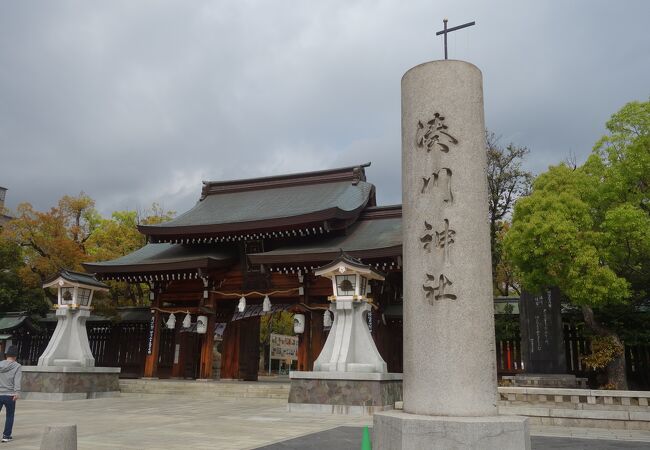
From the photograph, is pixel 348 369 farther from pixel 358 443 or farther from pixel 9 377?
pixel 9 377

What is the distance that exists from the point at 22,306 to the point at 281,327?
753 inches

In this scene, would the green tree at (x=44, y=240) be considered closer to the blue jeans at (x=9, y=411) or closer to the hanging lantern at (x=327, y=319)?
the hanging lantern at (x=327, y=319)

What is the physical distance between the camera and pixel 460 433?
14.7ft

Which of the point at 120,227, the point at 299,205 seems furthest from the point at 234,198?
the point at 120,227

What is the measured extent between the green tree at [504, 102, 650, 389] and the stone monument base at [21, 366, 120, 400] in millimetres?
14694

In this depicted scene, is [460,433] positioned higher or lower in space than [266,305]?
lower

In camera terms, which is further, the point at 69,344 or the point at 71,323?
the point at 71,323

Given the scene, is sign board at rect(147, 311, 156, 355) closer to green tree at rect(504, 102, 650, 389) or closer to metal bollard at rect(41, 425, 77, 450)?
green tree at rect(504, 102, 650, 389)

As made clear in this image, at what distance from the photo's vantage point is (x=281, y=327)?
4138 cm

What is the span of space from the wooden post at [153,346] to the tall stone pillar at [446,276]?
1911 cm

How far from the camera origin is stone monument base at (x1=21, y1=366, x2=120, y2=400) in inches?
659

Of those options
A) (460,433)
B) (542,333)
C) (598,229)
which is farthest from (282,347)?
(460,433)

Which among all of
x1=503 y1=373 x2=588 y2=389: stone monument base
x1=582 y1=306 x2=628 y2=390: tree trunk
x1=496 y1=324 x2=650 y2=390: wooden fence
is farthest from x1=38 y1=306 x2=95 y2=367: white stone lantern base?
x1=582 y1=306 x2=628 y2=390: tree trunk

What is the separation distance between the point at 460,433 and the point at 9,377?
26.1ft
